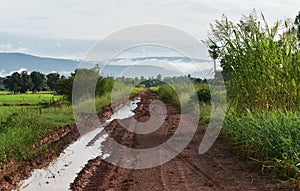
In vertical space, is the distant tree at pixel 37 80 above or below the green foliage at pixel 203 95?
Answer: above

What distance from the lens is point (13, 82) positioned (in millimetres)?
57219

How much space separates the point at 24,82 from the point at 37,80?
7.83ft

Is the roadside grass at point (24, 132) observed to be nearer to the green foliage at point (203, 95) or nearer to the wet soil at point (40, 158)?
the wet soil at point (40, 158)

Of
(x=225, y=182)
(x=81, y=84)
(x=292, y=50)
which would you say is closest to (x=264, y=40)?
(x=292, y=50)

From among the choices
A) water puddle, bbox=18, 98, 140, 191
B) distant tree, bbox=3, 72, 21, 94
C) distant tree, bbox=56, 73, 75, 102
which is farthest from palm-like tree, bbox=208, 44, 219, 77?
distant tree, bbox=3, 72, 21, 94

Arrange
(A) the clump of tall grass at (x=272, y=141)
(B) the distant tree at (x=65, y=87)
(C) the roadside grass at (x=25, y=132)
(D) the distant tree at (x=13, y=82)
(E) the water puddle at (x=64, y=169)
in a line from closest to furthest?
(A) the clump of tall grass at (x=272, y=141), (E) the water puddle at (x=64, y=169), (C) the roadside grass at (x=25, y=132), (B) the distant tree at (x=65, y=87), (D) the distant tree at (x=13, y=82)

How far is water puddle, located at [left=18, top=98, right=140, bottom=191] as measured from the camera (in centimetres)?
785

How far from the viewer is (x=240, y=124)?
9406mm

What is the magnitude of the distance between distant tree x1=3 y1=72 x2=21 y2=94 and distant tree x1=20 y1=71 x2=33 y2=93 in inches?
14.7

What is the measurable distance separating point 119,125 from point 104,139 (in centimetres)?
379

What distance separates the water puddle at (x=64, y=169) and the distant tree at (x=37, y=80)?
47586 millimetres

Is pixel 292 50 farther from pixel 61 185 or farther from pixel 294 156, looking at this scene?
pixel 61 185

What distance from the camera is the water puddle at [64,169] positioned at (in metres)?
7.85

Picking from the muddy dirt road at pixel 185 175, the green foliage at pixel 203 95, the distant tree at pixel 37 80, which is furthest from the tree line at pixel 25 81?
the muddy dirt road at pixel 185 175
